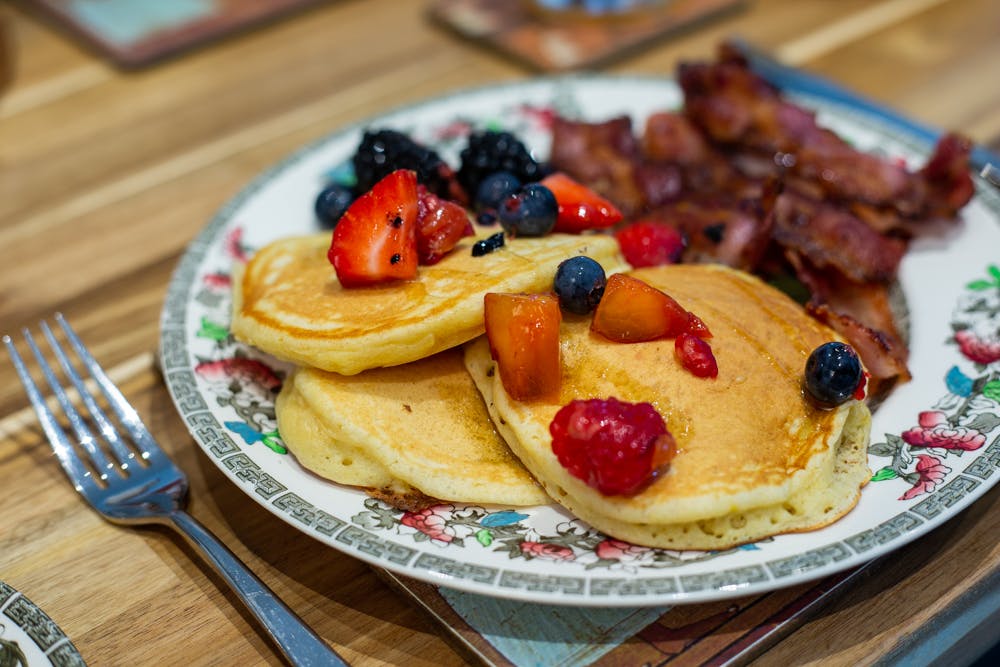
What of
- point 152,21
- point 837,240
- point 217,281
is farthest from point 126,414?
point 152,21

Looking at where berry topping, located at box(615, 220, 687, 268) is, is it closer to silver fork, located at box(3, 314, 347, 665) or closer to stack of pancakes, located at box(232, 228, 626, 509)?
stack of pancakes, located at box(232, 228, 626, 509)

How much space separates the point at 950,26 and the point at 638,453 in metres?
2.90

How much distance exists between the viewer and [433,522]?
147cm

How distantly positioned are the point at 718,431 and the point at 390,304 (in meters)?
0.61

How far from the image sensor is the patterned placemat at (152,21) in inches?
132

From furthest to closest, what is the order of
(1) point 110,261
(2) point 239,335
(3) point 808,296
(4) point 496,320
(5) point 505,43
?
1. (5) point 505,43
2. (1) point 110,261
3. (3) point 808,296
4. (2) point 239,335
5. (4) point 496,320

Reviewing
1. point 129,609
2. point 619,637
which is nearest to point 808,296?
point 619,637

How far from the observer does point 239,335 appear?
1.75 meters

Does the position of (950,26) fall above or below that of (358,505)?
above

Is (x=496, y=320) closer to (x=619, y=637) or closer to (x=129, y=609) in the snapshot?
(x=619, y=637)

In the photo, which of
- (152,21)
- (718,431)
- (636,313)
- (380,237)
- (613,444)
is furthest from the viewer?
(152,21)

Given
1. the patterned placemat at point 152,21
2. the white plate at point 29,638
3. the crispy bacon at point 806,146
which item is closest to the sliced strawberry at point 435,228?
the white plate at point 29,638

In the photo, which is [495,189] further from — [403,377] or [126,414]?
[126,414]

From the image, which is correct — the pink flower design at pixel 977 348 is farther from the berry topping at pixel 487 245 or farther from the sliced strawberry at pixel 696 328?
the berry topping at pixel 487 245
